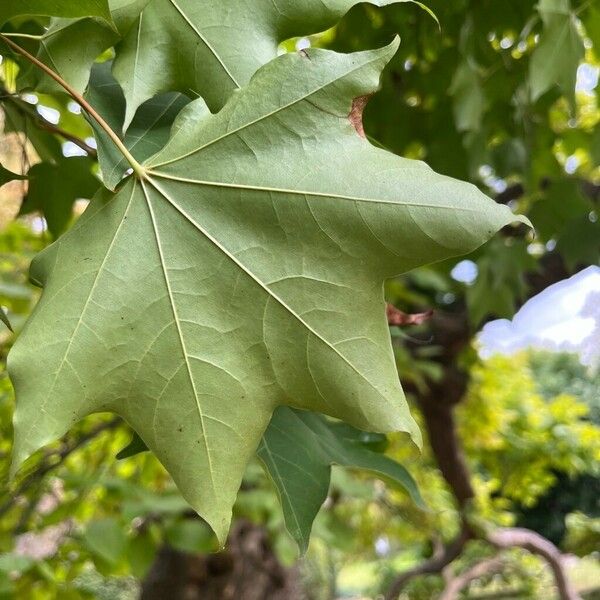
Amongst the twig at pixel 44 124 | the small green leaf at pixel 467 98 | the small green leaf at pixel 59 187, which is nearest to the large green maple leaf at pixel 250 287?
the twig at pixel 44 124

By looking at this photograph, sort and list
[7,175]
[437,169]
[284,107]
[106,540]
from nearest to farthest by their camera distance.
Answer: [284,107]
[7,175]
[437,169]
[106,540]

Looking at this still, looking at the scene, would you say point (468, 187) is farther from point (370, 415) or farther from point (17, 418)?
point (17, 418)

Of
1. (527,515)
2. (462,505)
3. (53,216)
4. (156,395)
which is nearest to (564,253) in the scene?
(53,216)

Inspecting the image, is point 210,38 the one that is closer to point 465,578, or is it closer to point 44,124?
point 44,124

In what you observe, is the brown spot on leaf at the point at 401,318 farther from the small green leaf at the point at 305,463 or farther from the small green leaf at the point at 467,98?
the small green leaf at the point at 467,98

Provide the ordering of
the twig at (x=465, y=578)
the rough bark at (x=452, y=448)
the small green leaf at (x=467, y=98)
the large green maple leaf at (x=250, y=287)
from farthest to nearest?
the twig at (x=465, y=578) → the rough bark at (x=452, y=448) → the small green leaf at (x=467, y=98) → the large green maple leaf at (x=250, y=287)

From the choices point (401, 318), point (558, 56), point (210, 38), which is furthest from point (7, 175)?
point (558, 56)

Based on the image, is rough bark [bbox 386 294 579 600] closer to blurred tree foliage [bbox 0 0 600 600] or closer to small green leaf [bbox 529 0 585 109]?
blurred tree foliage [bbox 0 0 600 600]
